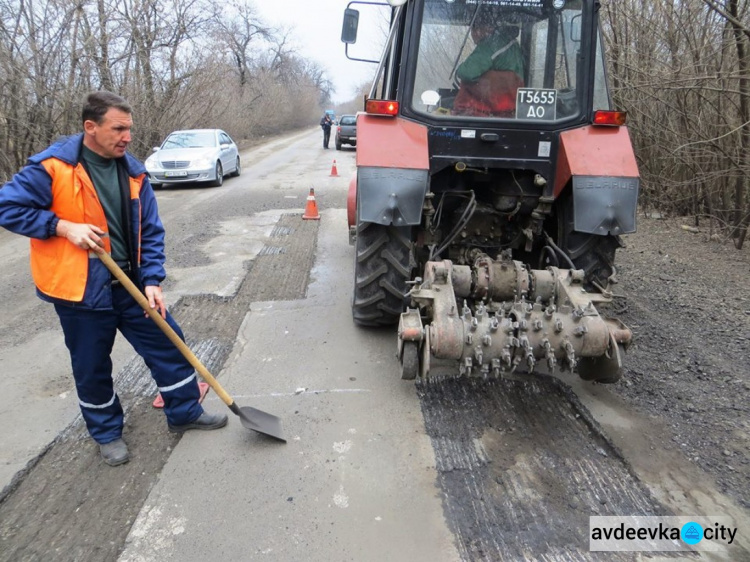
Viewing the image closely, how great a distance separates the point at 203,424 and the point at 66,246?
1233mm

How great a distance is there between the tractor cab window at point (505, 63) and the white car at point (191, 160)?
32.0 ft

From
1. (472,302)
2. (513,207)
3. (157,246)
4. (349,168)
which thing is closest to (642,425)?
(472,302)

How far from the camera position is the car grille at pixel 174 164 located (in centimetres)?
1213

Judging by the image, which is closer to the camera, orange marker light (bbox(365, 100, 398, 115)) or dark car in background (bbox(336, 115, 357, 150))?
orange marker light (bbox(365, 100, 398, 115))

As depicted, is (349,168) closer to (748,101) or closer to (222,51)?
(222,51)

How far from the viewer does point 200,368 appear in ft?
9.48

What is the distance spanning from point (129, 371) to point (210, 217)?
5.69 m

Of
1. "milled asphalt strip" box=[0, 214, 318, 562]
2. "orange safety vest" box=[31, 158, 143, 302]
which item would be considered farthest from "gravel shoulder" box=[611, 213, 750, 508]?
"orange safety vest" box=[31, 158, 143, 302]

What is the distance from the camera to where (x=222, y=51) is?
66.8ft

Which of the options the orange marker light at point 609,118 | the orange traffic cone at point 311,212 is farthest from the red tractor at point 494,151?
the orange traffic cone at point 311,212

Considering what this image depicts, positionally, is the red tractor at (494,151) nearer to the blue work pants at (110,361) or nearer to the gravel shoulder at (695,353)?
the gravel shoulder at (695,353)

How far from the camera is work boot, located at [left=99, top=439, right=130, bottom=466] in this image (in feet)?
9.11

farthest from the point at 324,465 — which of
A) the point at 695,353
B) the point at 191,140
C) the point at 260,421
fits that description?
the point at 191,140

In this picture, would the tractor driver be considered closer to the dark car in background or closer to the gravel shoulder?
the gravel shoulder
